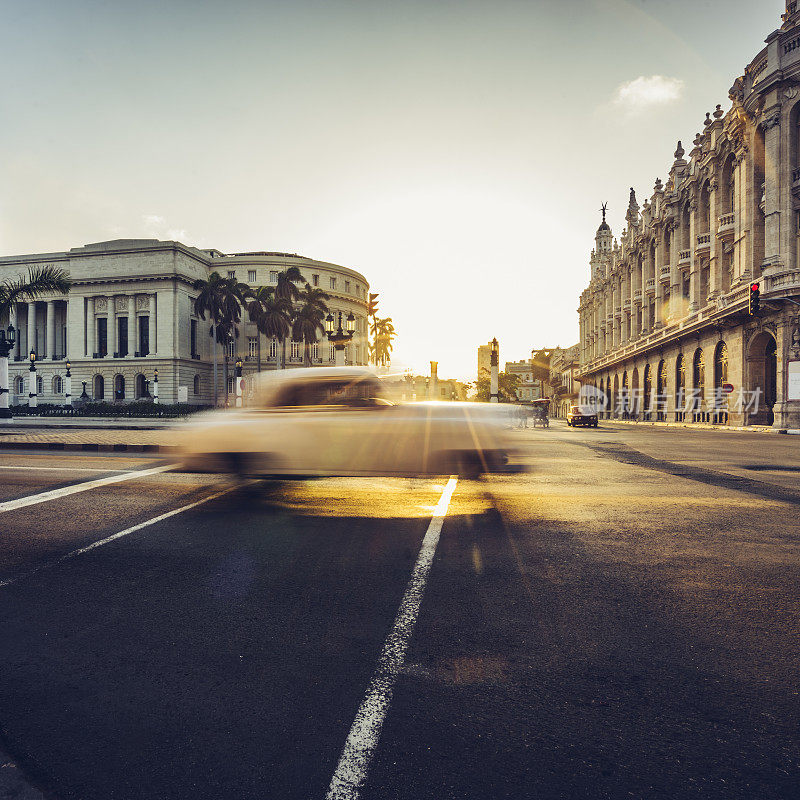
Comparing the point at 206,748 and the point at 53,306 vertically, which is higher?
the point at 53,306

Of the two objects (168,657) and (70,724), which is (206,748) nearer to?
(70,724)

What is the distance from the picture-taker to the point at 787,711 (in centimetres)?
238

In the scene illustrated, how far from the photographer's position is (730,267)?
36.5 m

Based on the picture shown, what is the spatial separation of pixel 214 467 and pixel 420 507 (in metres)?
4.29

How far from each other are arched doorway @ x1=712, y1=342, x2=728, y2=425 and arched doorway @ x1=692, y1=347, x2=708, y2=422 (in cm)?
169

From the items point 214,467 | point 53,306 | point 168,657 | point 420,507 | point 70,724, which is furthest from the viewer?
point 53,306

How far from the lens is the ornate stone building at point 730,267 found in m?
29.5

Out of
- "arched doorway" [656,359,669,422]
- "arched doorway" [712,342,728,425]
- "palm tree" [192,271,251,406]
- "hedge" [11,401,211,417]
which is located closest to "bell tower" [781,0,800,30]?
"arched doorway" [712,342,728,425]

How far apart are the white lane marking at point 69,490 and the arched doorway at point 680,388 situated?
4091cm

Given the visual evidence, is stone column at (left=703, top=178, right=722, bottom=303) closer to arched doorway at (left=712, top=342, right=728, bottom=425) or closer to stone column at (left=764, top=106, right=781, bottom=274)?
arched doorway at (left=712, top=342, right=728, bottom=425)

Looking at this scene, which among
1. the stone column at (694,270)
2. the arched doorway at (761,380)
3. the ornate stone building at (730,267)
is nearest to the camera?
the ornate stone building at (730,267)

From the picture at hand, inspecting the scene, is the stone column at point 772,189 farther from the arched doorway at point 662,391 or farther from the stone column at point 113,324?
the stone column at point 113,324

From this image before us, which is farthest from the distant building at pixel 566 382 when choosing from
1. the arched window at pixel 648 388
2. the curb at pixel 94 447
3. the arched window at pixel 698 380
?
the curb at pixel 94 447

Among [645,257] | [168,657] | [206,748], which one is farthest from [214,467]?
[645,257]
